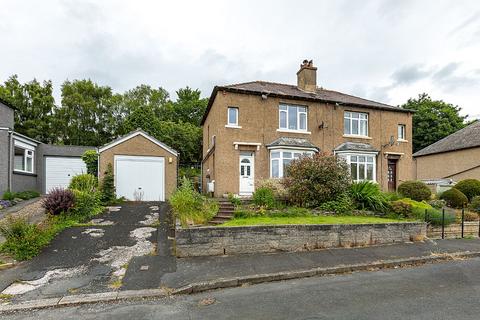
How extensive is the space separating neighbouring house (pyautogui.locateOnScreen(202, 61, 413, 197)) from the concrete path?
780cm

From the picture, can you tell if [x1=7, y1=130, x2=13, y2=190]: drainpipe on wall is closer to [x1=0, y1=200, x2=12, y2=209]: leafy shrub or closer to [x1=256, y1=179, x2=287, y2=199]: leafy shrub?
[x1=0, y1=200, x2=12, y2=209]: leafy shrub

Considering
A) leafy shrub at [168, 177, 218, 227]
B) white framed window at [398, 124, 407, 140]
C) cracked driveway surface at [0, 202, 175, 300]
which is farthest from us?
white framed window at [398, 124, 407, 140]

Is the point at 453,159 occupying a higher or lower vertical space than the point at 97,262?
higher

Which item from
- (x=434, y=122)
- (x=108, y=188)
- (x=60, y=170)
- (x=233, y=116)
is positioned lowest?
(x=108, y=188)

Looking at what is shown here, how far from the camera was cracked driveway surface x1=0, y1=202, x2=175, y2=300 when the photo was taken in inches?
244

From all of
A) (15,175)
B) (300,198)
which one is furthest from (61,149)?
(300,198)

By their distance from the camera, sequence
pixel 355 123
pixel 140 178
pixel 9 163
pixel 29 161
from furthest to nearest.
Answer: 1. pixel 355 123
2. pixel 29 161
3. pixel 140 178
4. pixel 9 163

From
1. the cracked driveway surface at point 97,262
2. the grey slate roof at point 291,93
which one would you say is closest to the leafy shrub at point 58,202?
the cracked driveway surface at point 97,262

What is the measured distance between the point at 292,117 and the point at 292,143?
1.91 m

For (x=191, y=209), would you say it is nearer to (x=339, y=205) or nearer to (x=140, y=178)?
(x=339, y=205)

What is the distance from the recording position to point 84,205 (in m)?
11.8

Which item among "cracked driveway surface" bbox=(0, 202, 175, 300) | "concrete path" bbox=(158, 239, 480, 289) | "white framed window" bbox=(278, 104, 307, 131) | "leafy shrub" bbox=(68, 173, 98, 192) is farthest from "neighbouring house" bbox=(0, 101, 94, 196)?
"white framed window" bbox=(278, 104, 307, 131)

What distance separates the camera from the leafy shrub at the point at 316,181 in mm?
12367

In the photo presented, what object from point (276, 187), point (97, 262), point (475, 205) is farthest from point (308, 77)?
point (97, 262)
